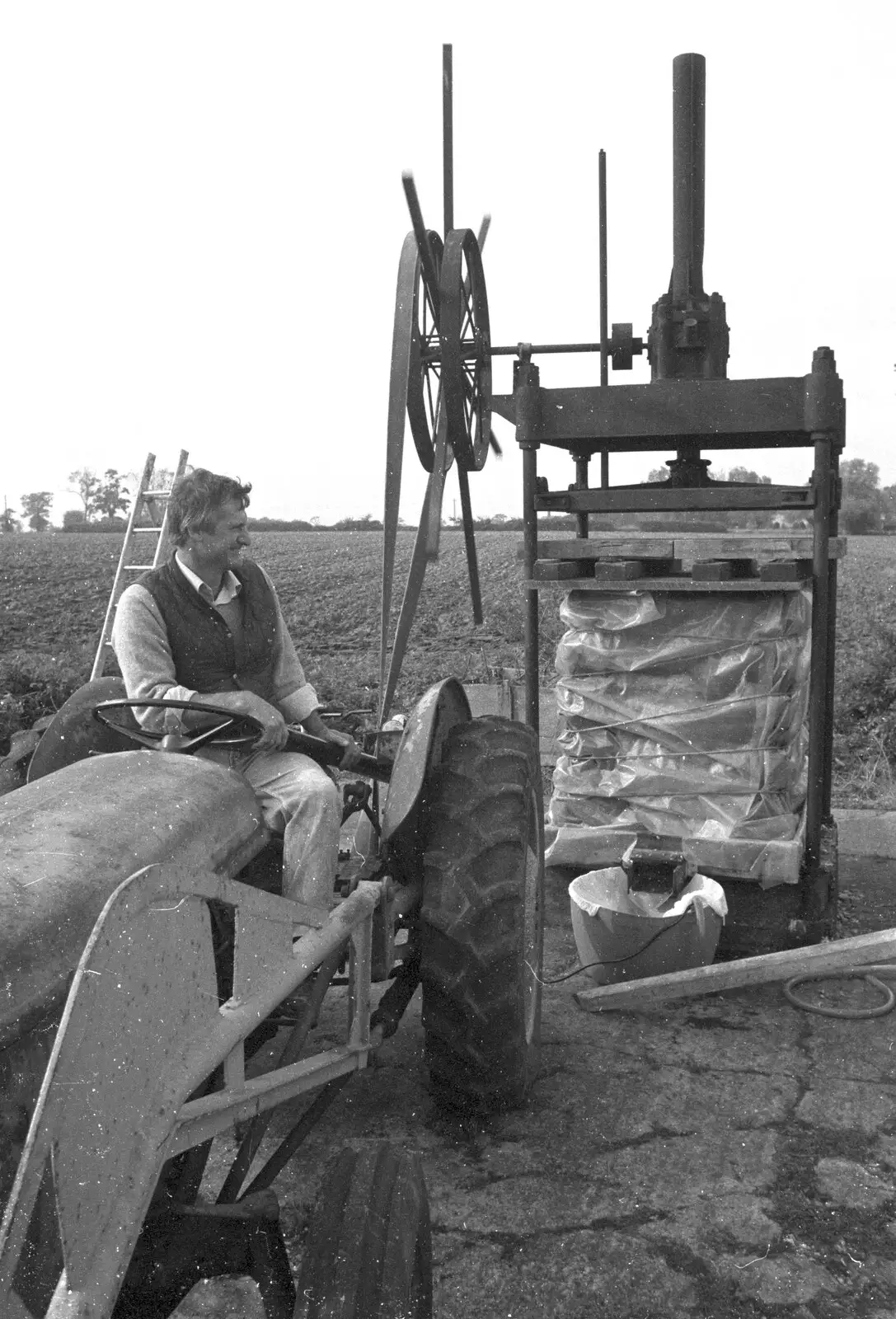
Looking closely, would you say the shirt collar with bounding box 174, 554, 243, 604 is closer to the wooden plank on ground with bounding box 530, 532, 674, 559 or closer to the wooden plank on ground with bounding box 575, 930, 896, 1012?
the wooden plank on ground with bounding box 530, 532, 674, 559

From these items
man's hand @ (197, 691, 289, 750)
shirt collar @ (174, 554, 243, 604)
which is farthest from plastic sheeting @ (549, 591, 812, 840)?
man's hand @ (197, 691, 289, 750)

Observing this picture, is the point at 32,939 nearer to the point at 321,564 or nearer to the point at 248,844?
the point at 248,844

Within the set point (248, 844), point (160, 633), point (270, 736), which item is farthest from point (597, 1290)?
point (160, 633)

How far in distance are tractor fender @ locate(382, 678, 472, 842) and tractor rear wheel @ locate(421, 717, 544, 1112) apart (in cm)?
10

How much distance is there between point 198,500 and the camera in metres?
3.13

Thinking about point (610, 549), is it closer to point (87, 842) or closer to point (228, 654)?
point (228, 654)

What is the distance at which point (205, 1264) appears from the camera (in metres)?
1.77

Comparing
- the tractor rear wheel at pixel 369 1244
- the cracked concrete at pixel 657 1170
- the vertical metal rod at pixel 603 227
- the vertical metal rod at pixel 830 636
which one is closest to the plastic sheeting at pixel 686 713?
the vertical metal rod at pixel 830 636

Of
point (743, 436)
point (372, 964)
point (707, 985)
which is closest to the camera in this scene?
point (372, 964)

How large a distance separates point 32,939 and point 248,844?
83 cm

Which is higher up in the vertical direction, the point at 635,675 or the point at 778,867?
the point at 635,675

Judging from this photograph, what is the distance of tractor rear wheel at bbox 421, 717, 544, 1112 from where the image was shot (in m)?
2.82

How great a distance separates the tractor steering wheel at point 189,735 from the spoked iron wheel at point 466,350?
196cm

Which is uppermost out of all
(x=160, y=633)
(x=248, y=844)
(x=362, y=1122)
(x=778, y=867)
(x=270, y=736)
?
(x=160, y=633)
